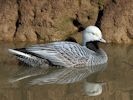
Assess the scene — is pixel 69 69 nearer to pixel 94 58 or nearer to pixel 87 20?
pixel 94 58

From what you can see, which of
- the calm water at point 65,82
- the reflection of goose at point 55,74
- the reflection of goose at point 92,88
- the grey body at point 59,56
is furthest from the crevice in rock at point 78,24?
the reflection of goose at point 92,88

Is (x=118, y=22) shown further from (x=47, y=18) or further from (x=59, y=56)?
(x=59, y=56)

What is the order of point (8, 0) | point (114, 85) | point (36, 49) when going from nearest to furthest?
point (114, 85)
point (36, 49)
point (8, 0)

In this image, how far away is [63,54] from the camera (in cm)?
1030

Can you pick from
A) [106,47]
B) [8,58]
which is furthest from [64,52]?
[106,47]

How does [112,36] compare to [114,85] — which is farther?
[112,36]

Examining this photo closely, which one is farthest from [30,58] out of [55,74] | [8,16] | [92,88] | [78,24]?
[78,24]

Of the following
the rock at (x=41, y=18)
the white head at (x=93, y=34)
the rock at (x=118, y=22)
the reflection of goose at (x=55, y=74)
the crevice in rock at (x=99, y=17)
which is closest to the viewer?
the reflection of goose at (x=55, y=74)

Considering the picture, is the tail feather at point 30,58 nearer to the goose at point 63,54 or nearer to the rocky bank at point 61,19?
the goose at point 63,54

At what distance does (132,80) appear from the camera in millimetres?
9188

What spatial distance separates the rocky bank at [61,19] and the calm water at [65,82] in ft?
4.92

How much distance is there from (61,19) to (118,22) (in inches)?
53.3

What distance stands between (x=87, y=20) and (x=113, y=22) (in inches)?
26.6

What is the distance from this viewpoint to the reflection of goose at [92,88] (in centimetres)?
845
